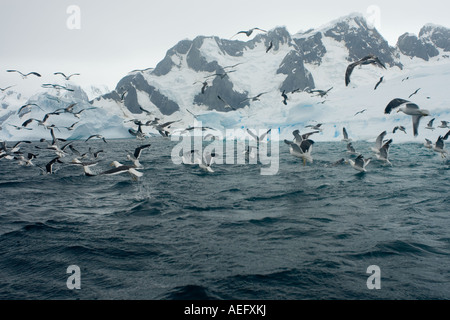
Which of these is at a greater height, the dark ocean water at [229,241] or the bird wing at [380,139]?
the bird wing at [380,139]

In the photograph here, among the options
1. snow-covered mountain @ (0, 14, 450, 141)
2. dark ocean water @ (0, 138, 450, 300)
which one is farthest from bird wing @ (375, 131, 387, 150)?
snow-covered mountain @ (0, 14, 450, 141)

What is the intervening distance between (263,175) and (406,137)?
23.2m

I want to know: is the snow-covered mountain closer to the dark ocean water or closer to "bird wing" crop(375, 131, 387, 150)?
"bird wing" crop(375, 131, 387, 150)

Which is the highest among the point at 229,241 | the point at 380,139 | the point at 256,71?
the point at 256,71

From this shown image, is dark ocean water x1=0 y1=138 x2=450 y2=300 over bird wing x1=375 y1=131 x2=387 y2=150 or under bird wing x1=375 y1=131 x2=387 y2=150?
under

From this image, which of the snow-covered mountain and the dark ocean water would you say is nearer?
the dark ocean water

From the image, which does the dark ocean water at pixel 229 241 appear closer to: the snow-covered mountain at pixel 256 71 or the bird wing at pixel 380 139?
the bird wing at pixel 380 139

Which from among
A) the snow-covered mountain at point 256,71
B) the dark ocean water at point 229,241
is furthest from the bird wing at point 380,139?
the snow-covered mountain at point 256,71

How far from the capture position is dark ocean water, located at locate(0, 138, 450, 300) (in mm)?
4410

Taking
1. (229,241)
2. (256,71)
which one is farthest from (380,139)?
(256,71)

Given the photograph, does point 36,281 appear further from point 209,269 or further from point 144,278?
point 209,269

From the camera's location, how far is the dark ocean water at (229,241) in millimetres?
4410

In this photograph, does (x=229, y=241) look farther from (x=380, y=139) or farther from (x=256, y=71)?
(x=256, y=71)

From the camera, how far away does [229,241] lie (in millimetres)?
6211
